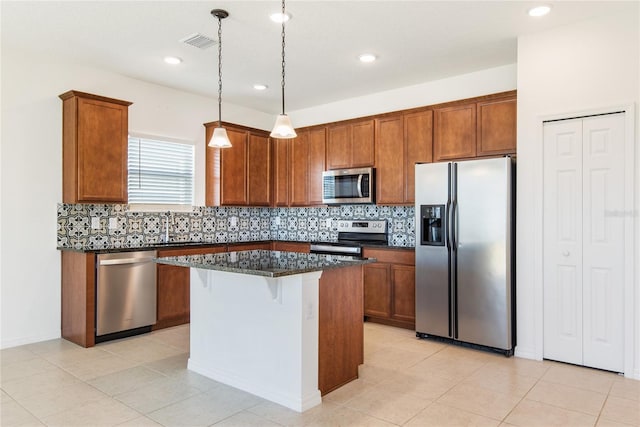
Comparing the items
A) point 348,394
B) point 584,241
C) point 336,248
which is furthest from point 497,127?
point 348,394

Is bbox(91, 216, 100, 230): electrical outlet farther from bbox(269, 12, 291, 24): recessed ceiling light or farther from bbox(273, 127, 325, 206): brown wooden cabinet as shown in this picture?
bbox(269, 12, 291, 24): recessed ceiling light

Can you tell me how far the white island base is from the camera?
2668 mm

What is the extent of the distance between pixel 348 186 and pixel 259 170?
53.5 inches

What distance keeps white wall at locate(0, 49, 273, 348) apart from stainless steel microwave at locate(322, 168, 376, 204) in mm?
2796

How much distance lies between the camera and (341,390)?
295cm

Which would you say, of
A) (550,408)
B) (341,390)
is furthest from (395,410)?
(550,408)

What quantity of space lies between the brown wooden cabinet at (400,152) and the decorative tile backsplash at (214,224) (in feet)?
1.18

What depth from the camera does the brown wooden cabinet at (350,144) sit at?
5180mm

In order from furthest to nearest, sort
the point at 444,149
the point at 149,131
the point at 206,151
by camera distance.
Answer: the point at 206,151 → the point at 149,131 → the point at 444,149

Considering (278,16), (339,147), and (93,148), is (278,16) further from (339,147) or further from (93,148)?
(339,147)

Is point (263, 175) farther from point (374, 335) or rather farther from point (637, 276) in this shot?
point (637, 276)

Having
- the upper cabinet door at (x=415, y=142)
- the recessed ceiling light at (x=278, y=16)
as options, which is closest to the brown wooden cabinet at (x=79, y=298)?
the recessed ceiling light at (x=278, y=16)

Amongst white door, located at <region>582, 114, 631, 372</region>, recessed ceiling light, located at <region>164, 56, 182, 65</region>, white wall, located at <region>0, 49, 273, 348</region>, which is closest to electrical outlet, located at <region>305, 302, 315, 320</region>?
white door, located at <region>582, 114, 631, 372</region>

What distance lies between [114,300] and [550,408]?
3724 millimetres
